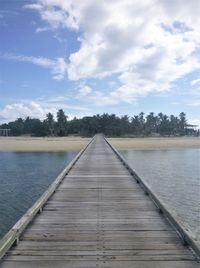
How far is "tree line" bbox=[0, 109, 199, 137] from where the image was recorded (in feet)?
420

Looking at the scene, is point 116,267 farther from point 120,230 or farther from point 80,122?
point 80,122

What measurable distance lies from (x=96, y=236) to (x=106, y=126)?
127477mm

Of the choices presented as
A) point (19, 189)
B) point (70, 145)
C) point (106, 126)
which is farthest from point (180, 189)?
point (106, 126)

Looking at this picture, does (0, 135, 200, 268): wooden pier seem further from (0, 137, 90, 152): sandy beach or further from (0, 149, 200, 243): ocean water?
(0, 137, 90, 152): sandy beach

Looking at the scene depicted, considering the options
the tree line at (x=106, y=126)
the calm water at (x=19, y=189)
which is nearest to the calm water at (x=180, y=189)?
the calm water at (x=19, y=189)

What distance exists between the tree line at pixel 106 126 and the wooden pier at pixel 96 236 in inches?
4571

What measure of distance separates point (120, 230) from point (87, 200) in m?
3.06

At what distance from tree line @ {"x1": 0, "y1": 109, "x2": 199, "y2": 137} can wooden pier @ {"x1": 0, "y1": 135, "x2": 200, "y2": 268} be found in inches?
4571

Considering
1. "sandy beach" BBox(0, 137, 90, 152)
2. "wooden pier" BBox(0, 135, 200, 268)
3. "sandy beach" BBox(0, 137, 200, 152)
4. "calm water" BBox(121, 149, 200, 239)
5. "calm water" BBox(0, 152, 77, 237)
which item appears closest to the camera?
"wooden pier" BBox(0, 135, 200, 268)

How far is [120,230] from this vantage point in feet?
23.5

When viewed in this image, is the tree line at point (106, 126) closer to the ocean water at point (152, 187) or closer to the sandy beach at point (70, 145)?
the sandy beach at point (70, 145)

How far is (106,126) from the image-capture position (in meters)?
134

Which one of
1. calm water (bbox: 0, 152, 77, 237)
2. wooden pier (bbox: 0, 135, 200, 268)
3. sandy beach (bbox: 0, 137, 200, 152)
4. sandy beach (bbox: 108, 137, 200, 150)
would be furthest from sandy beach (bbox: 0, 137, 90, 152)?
wooden pier (bbox: 0, 135, 200, 268)

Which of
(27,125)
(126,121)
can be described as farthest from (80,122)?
(27,125)
